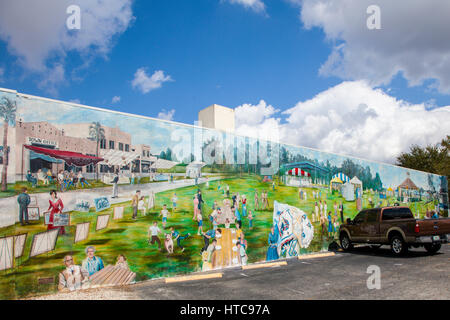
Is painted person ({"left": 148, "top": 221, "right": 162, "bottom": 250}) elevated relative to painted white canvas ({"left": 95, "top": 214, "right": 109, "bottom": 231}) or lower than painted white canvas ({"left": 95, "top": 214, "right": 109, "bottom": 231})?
lower

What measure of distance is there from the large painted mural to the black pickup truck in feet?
6.88

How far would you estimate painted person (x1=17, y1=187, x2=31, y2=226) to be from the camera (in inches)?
271

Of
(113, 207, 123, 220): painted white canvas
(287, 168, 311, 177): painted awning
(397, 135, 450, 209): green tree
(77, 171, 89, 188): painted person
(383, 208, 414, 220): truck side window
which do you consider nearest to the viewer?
(77, 171, 89, 188): painted person

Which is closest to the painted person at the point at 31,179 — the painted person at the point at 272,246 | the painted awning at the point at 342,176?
the painted person at the point at 272,246

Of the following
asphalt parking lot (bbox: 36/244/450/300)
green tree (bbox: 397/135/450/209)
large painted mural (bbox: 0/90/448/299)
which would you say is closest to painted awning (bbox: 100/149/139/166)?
large painted mural (bbox: 0/90/448/299)

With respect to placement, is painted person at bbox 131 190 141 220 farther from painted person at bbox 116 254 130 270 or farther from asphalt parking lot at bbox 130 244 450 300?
asphalt parking lot at bbox 130 244 450 300

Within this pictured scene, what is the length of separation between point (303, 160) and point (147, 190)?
28.2 ft

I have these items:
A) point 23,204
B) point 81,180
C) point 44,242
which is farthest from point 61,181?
point 44,242

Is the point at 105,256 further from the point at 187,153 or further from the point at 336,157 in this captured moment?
the point at 336,157

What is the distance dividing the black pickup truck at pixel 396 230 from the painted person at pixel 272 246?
441cm

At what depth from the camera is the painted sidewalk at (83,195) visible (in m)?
6.72

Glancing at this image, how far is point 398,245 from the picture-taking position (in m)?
12.3
